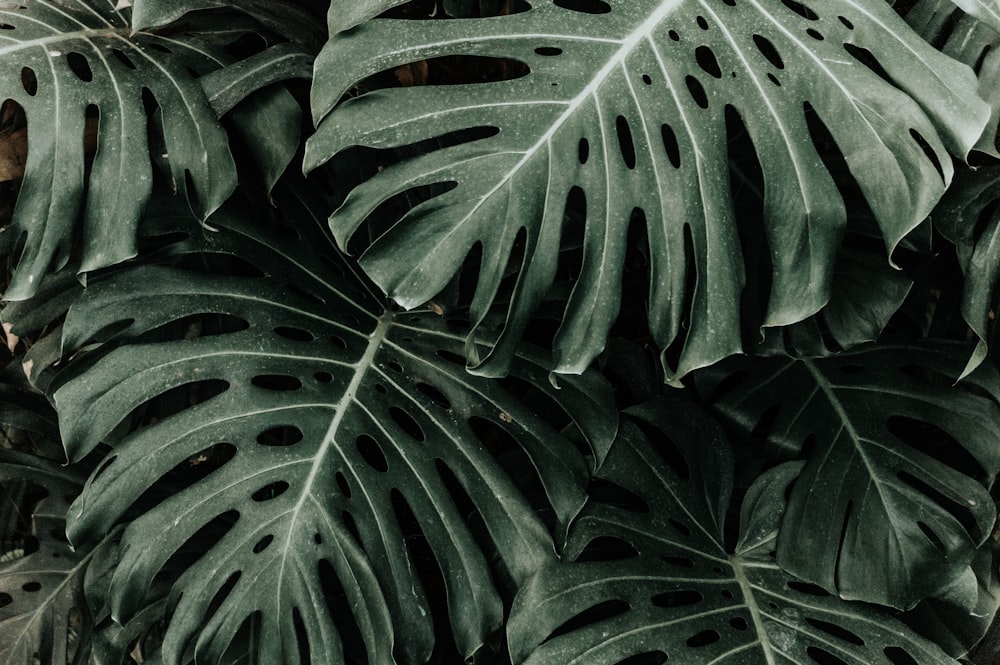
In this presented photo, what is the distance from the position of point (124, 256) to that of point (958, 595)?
3.70 feet

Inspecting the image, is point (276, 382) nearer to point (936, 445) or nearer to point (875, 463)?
point (875, 463)

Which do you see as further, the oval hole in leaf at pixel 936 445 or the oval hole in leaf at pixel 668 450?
the oval hole in leaf at pixel 668 450

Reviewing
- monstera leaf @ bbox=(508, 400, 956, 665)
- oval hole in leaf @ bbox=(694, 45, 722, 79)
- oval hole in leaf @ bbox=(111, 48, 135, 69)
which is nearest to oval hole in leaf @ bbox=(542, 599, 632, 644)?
monstera leaf @ bbox=(508, 400, 956, 665)

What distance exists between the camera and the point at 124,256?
1.04 metres

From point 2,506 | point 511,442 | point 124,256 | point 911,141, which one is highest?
point 911,141

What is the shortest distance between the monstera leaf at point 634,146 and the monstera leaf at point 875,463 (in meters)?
0.36

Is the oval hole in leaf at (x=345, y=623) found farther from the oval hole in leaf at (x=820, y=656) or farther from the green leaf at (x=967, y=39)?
the green leaf at (x=967, y=39)

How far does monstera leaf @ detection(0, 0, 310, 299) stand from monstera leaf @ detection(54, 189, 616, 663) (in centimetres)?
9

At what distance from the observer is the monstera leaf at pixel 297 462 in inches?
42.3

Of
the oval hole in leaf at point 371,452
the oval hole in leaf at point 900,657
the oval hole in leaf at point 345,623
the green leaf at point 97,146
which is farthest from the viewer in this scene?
the oval hole in leaf at point 371,452

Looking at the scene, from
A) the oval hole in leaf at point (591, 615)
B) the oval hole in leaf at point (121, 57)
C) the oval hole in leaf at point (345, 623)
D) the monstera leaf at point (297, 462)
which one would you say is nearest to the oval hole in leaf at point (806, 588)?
the oval hole in leaf at point (591, 615)

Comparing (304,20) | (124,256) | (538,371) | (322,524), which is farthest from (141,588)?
(304,20)

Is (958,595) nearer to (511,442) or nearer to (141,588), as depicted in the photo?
(511,442)

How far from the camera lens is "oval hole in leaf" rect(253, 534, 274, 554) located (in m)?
1.10
